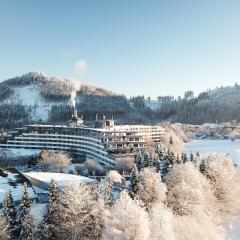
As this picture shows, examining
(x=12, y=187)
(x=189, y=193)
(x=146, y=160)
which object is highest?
(x=146, y=160)

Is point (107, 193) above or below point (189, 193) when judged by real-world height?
above

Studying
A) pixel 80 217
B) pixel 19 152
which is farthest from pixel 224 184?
pixel 19 152

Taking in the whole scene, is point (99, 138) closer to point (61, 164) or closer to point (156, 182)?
point (61, 164)

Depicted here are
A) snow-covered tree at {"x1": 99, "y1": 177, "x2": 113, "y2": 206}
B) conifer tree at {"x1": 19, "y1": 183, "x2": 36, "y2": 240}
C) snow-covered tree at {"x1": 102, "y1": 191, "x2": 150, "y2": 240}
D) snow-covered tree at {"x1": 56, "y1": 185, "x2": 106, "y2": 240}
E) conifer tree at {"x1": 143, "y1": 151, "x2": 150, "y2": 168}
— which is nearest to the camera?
→ snow-covered tree at {"x1": 102, "y1": 191, "x2": 150, "y2": 240}

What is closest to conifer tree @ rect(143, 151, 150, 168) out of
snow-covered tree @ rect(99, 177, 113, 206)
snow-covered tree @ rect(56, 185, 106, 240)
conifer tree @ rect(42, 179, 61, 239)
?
snow-covered tree @ rect(99, 177, 113, 206)

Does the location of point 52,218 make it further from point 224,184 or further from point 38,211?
point 224,184

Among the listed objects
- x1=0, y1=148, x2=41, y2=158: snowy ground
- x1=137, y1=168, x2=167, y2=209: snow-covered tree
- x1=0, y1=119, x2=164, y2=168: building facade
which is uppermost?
x1=0, y1=119, x2=164, y2=168: building facade

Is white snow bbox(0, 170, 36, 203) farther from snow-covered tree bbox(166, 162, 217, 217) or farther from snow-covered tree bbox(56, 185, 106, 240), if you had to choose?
snow-covered tree bbox(166, 162, 217, 217)

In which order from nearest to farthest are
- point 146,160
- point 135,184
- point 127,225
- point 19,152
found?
point 127,225 < point 135,184 < point 146,160 < point 19,152

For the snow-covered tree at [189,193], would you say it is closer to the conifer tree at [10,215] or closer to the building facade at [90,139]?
the conifer tree at [10,215]
